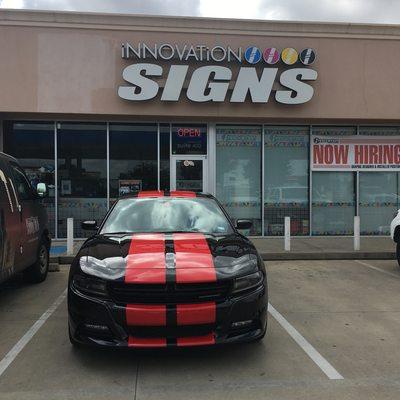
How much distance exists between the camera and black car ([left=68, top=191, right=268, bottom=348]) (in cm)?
416

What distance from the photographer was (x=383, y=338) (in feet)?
17.6

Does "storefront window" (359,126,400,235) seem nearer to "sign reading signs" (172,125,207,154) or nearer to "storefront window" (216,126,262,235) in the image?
"storefront window" (216,126,262,235)

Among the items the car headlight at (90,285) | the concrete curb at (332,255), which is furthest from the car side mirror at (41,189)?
the concrete curb at (332,255)

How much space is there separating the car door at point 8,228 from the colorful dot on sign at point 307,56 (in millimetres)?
9036

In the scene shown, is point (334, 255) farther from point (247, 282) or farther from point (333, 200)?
point (247, 282)

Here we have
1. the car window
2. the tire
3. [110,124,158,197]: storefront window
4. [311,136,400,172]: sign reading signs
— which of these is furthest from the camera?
[311,136,400,172]: sign reading signs

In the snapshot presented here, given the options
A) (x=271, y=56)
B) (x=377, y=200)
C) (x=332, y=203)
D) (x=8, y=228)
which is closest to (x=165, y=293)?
(x=8, y=228)

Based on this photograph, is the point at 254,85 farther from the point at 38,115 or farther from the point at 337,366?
the point at 337,366

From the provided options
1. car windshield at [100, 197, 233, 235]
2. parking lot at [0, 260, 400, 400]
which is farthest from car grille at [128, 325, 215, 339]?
car windshield at [100, 197, 233, 235]

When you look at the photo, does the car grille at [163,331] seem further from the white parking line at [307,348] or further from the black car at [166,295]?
the white parking line at [307,348]

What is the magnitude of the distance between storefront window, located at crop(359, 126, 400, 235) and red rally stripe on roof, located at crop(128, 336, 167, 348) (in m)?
11.7

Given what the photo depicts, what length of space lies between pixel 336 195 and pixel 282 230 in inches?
77.2

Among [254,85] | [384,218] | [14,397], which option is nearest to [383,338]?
[14,397]

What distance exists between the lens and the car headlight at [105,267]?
4.32 m
